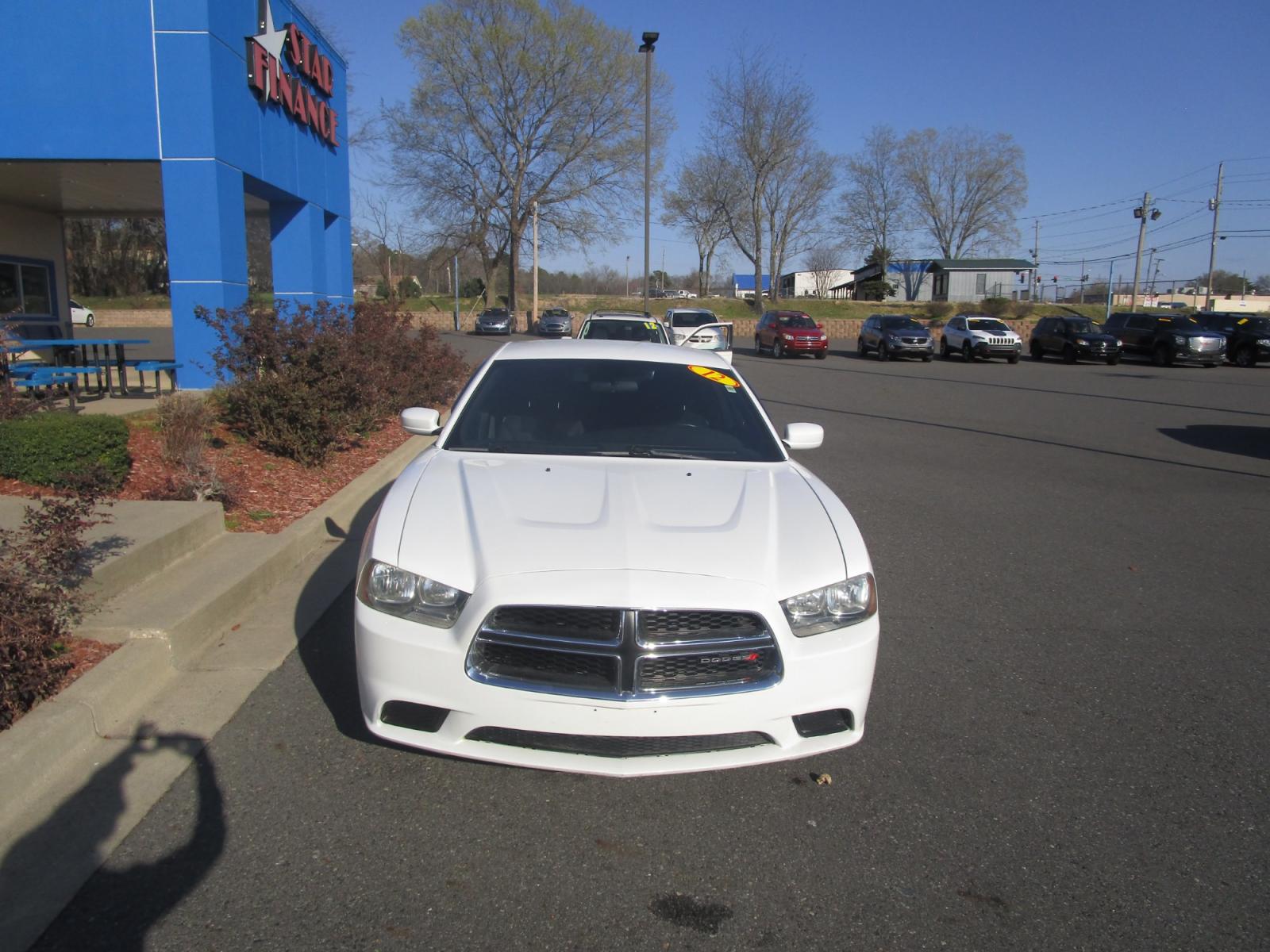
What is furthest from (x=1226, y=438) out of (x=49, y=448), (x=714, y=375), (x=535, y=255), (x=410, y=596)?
(x=535, y=255)

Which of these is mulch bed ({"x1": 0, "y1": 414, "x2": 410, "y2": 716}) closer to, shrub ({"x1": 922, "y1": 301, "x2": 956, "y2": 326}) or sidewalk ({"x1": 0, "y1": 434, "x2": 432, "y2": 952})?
sidewalk ({"x1": 0, "y1": 434, "x2": 432, "y2": 952})

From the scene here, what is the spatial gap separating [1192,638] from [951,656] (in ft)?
5.01

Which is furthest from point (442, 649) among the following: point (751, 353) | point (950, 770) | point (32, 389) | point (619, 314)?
point (751, 353)

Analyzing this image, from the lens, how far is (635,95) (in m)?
47.3

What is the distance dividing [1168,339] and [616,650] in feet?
108

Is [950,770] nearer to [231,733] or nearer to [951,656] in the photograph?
[951,656]

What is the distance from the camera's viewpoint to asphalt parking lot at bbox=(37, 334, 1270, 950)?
2.64 meters

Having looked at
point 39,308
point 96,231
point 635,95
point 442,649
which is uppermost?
point 635,95

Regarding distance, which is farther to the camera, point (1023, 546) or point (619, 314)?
point (619, 314)

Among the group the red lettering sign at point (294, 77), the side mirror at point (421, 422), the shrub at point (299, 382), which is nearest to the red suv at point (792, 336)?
the red lettering sign at point (294, 77)

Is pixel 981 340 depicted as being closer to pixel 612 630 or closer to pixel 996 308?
pixel 996 308

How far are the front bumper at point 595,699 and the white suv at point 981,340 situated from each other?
104 ft

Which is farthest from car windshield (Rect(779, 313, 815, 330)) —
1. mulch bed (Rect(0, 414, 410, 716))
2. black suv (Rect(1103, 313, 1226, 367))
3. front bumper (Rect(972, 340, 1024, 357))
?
mulch bed (Rect(0, 414, 410, 716))

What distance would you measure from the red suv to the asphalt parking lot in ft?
90.0
